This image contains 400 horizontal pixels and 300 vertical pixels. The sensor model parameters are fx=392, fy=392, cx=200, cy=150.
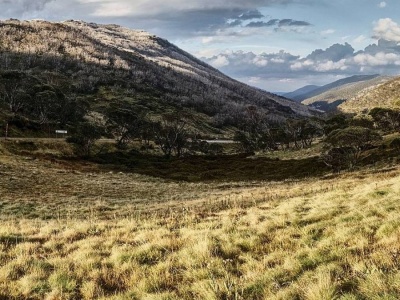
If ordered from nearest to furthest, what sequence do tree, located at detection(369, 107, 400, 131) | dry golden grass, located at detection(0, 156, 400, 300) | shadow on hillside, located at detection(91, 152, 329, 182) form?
dry golden grass, located at detection(0, 156, 400, 300) → shadow on hillside, located at detection(91, 152, 329, 182) → tree, located at detection(369, 107, 400, 131)

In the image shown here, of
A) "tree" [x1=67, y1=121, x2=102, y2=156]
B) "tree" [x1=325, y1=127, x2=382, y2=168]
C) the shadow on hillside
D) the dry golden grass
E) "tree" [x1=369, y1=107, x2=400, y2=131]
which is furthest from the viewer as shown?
"tree" [x1=369, y1=107, x2=400, y2=131]

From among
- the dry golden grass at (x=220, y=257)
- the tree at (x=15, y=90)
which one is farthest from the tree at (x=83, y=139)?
the dry golden grass at (x=220, y=257)

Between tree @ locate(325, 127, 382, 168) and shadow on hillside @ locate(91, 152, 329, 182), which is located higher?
tree @ locate(325, 127, 382, 168)

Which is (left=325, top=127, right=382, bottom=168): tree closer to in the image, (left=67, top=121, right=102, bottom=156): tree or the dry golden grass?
the dry golden grass

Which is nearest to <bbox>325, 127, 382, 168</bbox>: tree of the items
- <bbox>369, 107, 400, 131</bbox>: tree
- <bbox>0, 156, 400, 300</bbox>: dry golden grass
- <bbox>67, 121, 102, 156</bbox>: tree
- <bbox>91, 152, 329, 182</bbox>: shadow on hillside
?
<bbox>91, 152, 329, 182</bbox>: shadow on hillside

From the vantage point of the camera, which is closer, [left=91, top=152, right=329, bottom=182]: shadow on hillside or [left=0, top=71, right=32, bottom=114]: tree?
[left=91, top=152, right=329, bottom=182]: shadow on hillside

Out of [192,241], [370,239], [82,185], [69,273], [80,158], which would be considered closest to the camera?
[69,273]

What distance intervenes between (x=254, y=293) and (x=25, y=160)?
2591 inches

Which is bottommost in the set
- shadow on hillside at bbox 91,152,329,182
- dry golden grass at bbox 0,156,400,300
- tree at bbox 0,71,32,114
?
shadow on hillside at bbox 91,152,329,182

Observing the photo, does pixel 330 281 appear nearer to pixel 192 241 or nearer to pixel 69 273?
pixel 192 241

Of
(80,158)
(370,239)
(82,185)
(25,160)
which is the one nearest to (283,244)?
(370,239)

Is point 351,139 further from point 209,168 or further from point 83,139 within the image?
point 83,139

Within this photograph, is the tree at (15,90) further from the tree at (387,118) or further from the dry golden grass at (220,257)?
the dry golden grass at (220,257)

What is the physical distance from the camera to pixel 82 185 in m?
48.9
